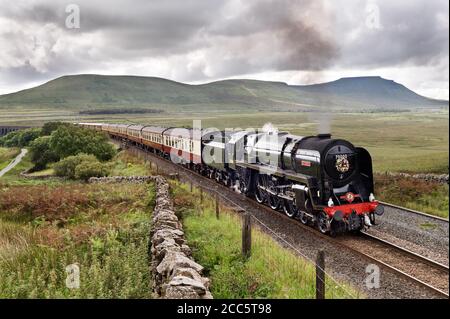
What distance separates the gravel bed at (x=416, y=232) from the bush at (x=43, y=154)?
27393mm

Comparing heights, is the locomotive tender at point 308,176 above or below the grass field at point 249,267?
above

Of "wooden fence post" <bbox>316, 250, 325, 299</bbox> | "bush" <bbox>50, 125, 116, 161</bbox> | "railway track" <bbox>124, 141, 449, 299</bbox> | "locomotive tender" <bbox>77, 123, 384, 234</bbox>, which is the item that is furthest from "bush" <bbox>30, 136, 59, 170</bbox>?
"wooden fence post" <bbox>316, 250, 325, 299</bbox>

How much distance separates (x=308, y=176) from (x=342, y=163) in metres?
1.31

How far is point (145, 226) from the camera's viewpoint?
433 inches

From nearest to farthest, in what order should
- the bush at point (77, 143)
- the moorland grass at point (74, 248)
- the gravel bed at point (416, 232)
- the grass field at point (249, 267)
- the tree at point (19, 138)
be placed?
the moorland grass at point (74, 248), the grass field at point (249, 267), the gravel bed at point (416, 232), the tree at point (19, 138), the bush at point (77, 143)

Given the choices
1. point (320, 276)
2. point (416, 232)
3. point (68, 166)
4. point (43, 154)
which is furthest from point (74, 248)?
point (43, 154)

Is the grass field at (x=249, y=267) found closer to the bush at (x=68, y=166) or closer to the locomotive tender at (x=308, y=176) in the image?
the locomotive tender at (x=308, y=176)

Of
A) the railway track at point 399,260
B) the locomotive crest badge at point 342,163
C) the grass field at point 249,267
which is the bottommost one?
the railway track at point 399,260

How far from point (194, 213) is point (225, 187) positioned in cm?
969

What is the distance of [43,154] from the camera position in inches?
1300

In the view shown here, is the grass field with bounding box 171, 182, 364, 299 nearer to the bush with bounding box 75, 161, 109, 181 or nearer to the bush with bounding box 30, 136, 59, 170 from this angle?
the bush with bounding box 75, 161, 109, 181

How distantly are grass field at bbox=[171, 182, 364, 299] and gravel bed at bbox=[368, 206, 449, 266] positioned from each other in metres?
4.81

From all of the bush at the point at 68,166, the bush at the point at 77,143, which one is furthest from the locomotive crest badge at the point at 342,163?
the bush at the point at 77,143

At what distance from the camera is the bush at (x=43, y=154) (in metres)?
32.3
